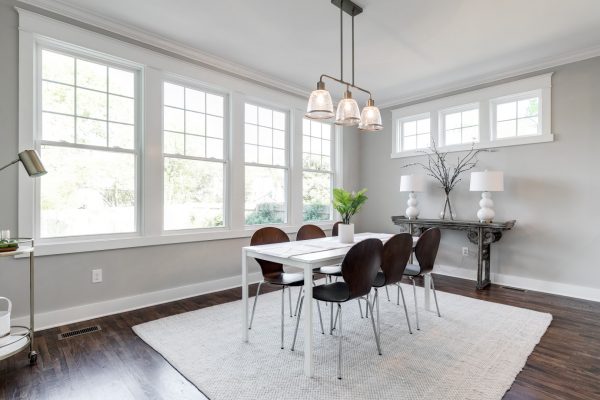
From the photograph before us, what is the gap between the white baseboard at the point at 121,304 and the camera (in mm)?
2680

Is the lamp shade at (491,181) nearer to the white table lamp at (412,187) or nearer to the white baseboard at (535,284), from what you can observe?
the white table lamp at (412,187)

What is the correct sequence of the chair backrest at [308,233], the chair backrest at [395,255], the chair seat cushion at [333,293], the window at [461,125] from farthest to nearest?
the window at [461,125] < the chair backrest at [308,233] < the chair backrest at [395,255] < the chair seat cushion at [333,293]

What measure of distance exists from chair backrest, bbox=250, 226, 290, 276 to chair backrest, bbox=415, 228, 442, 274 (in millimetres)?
1199

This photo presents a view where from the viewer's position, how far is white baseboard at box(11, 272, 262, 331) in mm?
2680

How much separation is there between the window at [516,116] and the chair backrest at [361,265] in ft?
10.3

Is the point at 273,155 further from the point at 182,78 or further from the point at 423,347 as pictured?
the point at 423,347

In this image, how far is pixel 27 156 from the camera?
2.11 meters

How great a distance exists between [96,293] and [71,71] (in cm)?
205

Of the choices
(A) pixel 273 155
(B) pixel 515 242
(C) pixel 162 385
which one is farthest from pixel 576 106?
(C) pixel 162 385

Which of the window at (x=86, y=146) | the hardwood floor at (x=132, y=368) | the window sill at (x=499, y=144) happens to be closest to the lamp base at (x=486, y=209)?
the window sill at (x=499, y=144)

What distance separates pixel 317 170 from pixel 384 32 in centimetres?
233

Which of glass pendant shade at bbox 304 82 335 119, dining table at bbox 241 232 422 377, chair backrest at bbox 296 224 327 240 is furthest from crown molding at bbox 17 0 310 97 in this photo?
dining table at bbox 241 232 422 377

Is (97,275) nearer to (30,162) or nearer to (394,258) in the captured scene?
(30,162)

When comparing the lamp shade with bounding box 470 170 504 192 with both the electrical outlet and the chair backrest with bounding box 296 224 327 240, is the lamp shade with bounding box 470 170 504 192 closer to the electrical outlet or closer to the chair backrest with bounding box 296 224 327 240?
the chair backrest with bounding box 296 224 327 240
